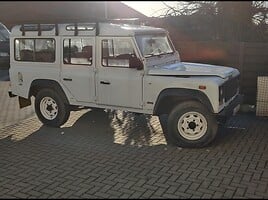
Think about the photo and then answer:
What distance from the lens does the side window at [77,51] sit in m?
7.08

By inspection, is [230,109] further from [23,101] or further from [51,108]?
[23,101]

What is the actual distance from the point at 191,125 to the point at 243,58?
337 cm

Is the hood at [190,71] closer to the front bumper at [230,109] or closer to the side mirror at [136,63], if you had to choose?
the side mirror at [136,63]

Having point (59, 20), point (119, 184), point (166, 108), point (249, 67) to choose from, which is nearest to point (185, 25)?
point (249, 67)

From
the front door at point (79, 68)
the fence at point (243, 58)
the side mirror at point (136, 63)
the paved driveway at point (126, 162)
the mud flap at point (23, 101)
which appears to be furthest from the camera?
the fence at point (243, 58)

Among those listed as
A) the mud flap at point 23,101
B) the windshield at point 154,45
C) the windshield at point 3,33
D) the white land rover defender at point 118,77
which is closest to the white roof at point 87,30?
the white land rover defender at point 118,77

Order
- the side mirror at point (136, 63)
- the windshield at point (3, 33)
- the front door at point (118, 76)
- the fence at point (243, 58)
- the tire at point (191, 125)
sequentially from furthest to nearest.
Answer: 1. the windshield at point (3, 33)
2. the fence at point (243, 58)
3. the front door at point (118, 76)
4. the side mirror at point (136, 63)
5. the tire at point (191, 125)

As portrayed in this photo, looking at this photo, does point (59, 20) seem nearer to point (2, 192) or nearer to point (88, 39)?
point (88, 39)

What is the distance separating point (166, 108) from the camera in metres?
6.70

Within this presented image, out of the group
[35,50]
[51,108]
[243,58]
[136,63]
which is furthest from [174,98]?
[243,58]

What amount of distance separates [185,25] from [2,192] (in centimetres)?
768

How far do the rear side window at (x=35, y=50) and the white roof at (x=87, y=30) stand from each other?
140 millimetres

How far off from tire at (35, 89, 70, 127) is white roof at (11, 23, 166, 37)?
1.16m

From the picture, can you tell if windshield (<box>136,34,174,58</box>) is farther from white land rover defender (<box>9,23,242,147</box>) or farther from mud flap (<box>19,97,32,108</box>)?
mud flap (<box>19,97,32,108</box>)
